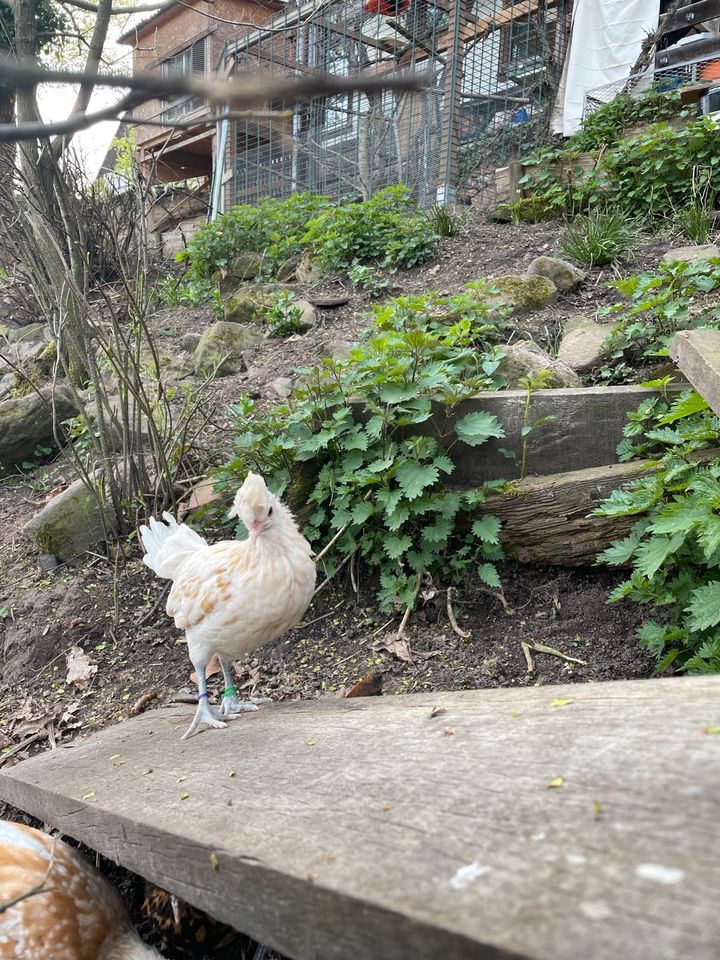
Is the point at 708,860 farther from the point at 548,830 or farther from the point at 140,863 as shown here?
the point at 140,863

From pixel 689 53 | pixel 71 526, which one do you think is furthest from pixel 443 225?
pixel 689 53

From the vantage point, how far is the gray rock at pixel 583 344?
13.5 feet

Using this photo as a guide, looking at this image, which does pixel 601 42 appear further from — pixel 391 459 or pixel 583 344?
pixel 391 459

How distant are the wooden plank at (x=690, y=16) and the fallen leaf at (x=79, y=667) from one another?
34.3ft

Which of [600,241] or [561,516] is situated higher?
[600,241]

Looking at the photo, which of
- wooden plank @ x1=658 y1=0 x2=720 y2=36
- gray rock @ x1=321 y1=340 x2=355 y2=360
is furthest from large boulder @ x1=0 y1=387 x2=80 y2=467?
wooden plank @ x1=658 y1=0 x2=720 y2=36

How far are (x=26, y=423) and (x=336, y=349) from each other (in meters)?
2.55

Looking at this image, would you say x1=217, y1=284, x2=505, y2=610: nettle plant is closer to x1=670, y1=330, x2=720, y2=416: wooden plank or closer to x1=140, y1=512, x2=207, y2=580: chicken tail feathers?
x1=140, y1=512, x2=207, y2=580: chicken tail feathers

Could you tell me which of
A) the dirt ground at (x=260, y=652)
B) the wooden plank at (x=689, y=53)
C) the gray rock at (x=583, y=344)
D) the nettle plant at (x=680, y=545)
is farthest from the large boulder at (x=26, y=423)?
the wooden plank at (x=689, y=53)

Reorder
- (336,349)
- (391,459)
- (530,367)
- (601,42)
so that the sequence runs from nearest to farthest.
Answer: (391,459) < (530,367) < (336,349) < (601,42)

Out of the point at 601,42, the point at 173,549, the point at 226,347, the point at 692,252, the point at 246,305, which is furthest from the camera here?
the point at 601,42

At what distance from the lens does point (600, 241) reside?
580cm

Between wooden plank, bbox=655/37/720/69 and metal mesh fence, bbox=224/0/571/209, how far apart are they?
54.7 inches

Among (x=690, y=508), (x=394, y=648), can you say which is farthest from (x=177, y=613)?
(x=690, y=508)
